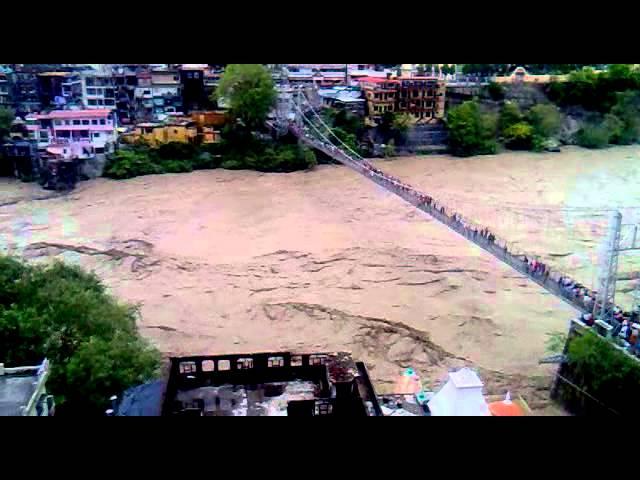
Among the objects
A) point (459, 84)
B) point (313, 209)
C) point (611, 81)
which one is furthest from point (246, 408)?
point (611, 81)

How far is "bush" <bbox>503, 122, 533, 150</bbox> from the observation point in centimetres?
785

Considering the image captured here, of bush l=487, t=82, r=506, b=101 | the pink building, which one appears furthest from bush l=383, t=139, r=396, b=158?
the pink building

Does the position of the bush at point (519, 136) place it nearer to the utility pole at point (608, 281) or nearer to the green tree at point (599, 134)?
the green tree at point (599, 134)

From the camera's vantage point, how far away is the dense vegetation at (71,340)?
2715mm

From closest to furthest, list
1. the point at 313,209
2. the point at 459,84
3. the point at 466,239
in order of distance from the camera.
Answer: the point at 466,239
the point at 313,209
the point at 459,84

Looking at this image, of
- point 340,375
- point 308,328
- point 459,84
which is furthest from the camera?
point 459,84

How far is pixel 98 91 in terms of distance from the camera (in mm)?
7453

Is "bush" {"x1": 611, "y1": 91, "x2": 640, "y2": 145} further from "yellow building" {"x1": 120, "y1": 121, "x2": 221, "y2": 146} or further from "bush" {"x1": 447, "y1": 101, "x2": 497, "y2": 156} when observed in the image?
Result: "yellow building" {"x1": 120, "y1": 121, "x2": 221, "y2": 146}

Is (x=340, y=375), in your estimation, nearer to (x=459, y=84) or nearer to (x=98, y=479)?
(x=98, y=479)

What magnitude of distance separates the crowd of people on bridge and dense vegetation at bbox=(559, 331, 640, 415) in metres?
0.12

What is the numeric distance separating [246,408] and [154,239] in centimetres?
350

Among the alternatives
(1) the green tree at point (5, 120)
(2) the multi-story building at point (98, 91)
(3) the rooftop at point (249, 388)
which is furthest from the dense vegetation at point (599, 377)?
(1) the green tree at point (5, 120)

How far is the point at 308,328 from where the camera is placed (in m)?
4.15

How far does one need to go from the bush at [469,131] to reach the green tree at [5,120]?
14.0 ft
